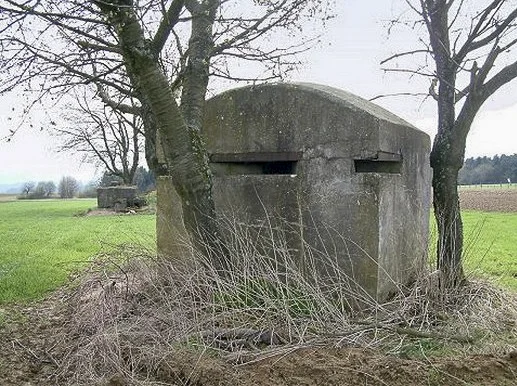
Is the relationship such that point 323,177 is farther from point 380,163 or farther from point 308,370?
point 308,370

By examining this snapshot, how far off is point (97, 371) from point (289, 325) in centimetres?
139

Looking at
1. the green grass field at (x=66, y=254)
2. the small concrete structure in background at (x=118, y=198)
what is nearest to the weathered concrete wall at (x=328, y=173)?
the green grass field at (x=66, y=254)

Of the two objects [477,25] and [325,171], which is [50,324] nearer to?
[325,171]

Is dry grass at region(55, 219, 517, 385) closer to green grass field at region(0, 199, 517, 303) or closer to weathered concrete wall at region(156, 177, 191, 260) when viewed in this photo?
weathered concrete wall at region(156, 177, 191, 260)

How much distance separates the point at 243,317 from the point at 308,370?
1.11m

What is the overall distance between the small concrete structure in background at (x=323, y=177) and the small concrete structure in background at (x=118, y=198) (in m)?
20.1

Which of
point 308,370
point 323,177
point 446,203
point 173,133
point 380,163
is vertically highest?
point 173,133

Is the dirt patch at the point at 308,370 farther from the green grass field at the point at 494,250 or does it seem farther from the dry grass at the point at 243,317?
the green grass field at the point at 494,250

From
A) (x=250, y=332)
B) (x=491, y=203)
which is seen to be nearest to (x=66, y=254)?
(x=250, y=332)

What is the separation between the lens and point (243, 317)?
4207mm

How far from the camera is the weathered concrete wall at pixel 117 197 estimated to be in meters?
25.1

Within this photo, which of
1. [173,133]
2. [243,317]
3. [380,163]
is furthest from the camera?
[380,163]

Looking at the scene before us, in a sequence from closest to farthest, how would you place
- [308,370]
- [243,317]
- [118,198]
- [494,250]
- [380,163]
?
[308,370] → [243,317] → [380,163] → [494,250] → [118,198]

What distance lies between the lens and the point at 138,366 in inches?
148
